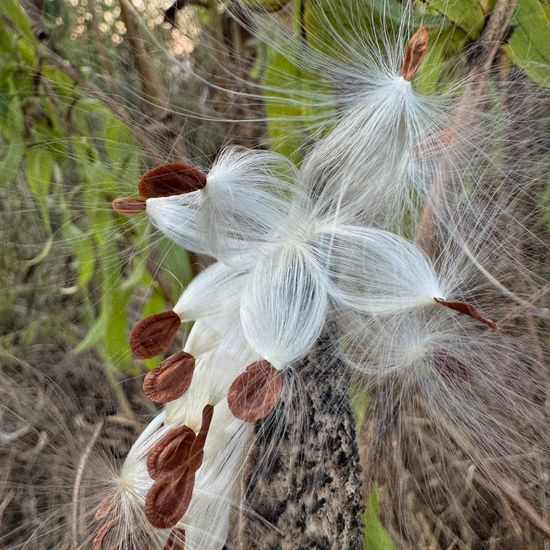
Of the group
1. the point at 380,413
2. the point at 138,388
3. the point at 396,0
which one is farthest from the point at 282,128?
the point at 138,388

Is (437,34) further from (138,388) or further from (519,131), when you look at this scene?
(138,388)

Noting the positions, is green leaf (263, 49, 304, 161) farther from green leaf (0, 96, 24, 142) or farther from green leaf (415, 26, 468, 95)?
green leaf (0, 96, 24, 142)

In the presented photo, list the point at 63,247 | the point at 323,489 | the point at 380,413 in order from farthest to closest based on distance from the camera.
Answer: the point at 63,247
the point at 380,413
the point at 323,489

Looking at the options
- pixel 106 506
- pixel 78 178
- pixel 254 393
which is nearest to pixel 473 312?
pixel 254 393

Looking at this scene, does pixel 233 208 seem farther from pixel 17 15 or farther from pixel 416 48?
pixel 17 15

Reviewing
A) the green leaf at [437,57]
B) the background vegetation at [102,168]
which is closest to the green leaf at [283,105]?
the background vegetation at [102,168]

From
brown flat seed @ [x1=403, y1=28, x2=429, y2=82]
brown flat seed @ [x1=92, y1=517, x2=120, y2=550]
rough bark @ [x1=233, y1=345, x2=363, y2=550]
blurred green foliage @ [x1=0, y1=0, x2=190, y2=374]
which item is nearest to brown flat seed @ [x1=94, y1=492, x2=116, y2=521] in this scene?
brown flat seed @ [x1=92, y1=517, x2=120, y2=550]
